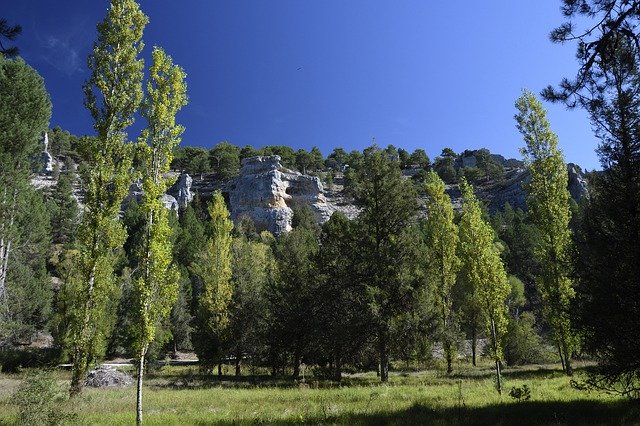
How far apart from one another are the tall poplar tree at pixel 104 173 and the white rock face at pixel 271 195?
76.1 metres

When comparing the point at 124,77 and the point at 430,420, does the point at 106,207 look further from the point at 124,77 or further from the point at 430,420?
the point at 430,420

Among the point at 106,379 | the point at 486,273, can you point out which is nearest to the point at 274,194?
the point at 106,379

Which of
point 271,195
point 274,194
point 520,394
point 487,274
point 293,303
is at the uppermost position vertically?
point 274,194

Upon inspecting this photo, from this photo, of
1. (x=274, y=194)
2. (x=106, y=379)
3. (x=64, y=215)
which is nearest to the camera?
(x=106, y=379)

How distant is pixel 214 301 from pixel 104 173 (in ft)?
56.7

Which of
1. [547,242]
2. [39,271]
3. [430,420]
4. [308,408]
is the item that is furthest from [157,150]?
[39,271]

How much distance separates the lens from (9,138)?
78.2 ft

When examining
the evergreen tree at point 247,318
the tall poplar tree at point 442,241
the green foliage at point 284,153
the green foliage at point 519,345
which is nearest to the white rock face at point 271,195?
the green foliage at point 284,153

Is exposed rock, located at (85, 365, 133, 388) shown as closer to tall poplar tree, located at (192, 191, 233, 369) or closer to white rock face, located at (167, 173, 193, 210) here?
tall poplar tree, located at (192, 191, 233, 369)

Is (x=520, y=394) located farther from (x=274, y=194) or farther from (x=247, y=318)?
(x=274, y=194)

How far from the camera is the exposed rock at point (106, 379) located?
2362cm

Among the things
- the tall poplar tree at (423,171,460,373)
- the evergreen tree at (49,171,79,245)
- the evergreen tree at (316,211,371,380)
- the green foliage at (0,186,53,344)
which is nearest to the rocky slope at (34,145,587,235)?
the evergreen tree at (49,171,79,245)

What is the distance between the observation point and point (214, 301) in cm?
2988

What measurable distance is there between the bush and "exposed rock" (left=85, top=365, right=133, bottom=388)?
16436 mm
